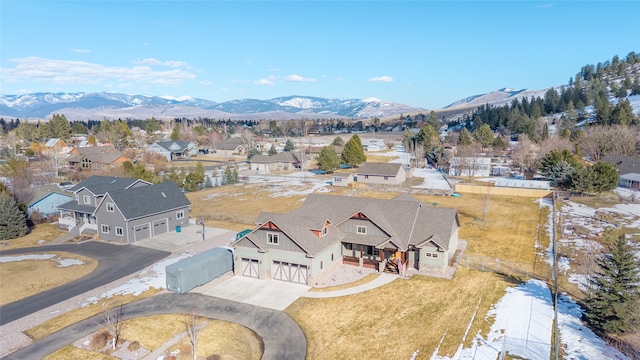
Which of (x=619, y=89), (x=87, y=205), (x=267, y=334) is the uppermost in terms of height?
(x=619, y=89)

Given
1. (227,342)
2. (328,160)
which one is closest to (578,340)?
(227,342)

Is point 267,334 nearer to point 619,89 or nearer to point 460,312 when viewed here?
point 460,312

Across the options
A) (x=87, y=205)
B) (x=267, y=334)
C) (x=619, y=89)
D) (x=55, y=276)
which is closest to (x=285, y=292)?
(x=267, y=334)

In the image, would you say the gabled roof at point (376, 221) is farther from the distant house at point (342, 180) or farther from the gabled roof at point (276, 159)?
the gabled roof at point (276, 159)

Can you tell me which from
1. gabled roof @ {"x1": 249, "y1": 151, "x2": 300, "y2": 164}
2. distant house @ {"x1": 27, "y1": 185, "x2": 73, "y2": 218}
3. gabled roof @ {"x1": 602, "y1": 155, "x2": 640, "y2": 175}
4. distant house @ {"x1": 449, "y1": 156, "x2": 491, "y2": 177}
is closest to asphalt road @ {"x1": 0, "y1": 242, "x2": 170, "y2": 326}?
distant house @ {"x1": 27, "y1": 185, "x2": 73, "y2": 218}

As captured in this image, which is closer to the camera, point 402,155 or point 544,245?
point 544,245

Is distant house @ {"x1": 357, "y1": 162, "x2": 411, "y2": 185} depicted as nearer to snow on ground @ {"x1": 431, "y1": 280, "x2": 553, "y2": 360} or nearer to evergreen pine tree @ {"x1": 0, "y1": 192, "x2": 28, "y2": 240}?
snow on ground @ {"x1": 431, "y1": 280, "x2": 553, "y2": 360}

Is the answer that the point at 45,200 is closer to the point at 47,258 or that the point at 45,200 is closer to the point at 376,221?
the point at 47,258
